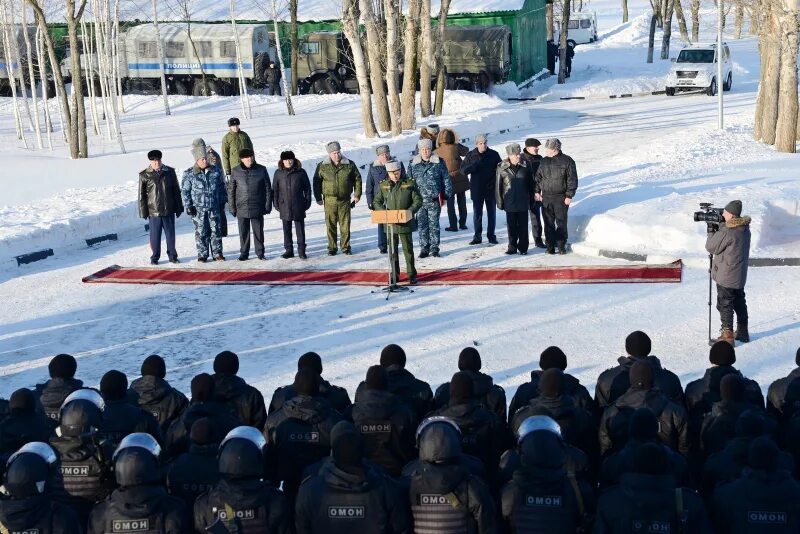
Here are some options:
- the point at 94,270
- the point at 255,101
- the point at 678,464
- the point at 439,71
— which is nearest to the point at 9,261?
the point at 94,270

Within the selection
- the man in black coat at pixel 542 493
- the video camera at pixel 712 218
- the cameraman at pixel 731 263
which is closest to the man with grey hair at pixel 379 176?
the video camera at pixel 712 218

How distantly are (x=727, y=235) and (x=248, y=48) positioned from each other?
1310 inches

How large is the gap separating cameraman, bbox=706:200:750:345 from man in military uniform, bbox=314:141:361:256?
5.53m

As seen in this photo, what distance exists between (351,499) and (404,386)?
2.39 metres

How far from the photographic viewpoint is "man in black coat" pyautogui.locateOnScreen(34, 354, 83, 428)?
802 cm

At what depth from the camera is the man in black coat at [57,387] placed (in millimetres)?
8016

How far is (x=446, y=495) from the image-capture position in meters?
5.72

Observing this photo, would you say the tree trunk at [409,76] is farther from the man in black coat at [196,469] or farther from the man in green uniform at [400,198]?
the man in black coat at [196,469]

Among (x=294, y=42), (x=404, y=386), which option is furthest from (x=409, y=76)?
(x=404, y=386)

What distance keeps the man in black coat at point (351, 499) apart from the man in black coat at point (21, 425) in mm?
2252

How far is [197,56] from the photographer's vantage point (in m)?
42.4

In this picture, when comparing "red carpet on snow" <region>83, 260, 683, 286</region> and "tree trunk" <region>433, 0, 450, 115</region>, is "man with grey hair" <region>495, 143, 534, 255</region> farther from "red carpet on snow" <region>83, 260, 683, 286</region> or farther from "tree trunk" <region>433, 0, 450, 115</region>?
"tree trunk" <region>433, 0, 450, 115</region>

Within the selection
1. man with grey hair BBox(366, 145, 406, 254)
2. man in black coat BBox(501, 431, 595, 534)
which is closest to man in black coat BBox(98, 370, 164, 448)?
man in black coat BBox(501, 431, 595, 534)

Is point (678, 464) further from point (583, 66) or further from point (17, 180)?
point (583, 66)
